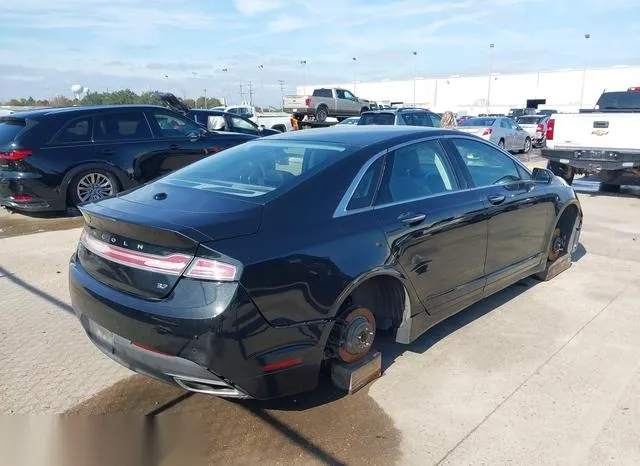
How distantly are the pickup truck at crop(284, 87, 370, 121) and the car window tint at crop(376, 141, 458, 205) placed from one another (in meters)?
25.8

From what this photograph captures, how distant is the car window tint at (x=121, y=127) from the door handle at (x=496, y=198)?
6.42m

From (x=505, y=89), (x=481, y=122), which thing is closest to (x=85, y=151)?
(x=481, y=122)

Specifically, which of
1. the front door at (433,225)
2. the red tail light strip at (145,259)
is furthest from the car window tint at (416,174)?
the red tail light strip at (145,259)

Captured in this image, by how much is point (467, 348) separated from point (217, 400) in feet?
6.08

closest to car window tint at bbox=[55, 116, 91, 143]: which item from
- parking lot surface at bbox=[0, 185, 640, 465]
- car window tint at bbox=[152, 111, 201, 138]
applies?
car window tint at bbox=[152, 111, 201, 138]

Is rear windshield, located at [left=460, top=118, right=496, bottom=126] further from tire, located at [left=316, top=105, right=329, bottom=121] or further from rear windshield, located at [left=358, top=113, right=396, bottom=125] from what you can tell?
tire, located at [left=316, top=105, right=329, bottom=121]

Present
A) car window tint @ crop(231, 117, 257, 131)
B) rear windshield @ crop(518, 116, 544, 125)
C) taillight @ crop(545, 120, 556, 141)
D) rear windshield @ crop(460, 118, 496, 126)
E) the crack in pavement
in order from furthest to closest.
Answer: rear windshield @ crop(518, 116, 544, 125) → rear windshield @ crop(460, 118, 496, 126) → car window tint @ crop(231, 117, 257, 131) → taillight @ crop(545, 120, 556, 141) → the crack in pavement

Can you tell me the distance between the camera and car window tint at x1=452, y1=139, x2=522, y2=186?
14.2 ft

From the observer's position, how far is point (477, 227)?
4117 mm

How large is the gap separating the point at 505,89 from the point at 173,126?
7633 centimetres

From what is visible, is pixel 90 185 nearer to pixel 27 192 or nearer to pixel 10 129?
pixel 27 192

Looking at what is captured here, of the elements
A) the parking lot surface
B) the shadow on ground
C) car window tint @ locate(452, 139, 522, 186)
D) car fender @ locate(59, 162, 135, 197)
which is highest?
car window tint @ locate(452, 139, 522, 186)

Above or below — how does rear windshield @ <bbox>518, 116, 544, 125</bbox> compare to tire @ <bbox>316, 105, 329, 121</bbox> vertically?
below

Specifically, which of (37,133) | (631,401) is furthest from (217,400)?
(37,133)
